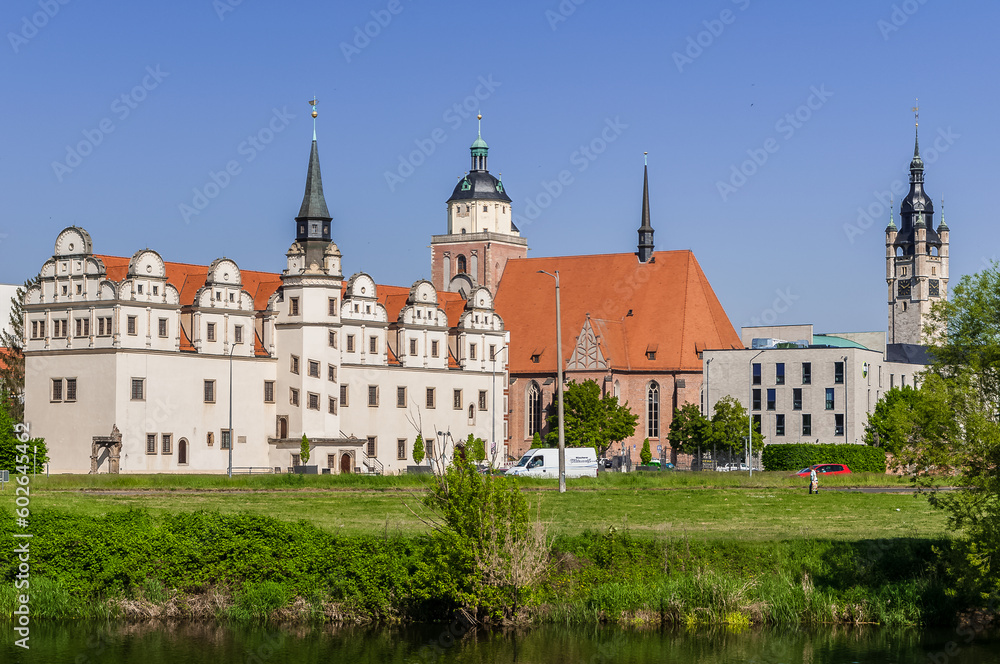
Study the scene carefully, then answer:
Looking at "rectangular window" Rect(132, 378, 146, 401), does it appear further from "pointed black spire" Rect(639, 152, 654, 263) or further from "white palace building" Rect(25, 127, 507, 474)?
"pointed black spire" Rect(639, 152, 654, 263)

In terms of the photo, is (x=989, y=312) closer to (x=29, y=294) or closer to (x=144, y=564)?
(x=144, y=564)

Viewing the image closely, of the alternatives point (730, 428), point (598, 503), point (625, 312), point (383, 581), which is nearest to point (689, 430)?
point (730, 428)

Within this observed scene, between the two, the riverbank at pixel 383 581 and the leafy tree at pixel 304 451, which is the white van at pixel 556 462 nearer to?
→ the leafy tree at pixel 304 451

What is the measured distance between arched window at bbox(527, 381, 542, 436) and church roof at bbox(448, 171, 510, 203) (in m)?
20.6

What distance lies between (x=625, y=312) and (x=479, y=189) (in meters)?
20.1

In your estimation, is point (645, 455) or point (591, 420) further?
point (645, 455)

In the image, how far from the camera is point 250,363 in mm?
86125

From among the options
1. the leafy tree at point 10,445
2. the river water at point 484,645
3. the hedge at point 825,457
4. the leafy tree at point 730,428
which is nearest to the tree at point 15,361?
the leafy tree at point 10,445

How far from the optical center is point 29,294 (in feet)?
271

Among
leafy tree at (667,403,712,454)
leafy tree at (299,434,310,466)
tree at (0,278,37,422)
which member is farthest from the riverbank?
tree at (0,278,37,422)

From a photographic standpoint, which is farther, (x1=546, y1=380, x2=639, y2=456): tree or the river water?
(x1=546, y1=380, x2=639, y2=456): tree

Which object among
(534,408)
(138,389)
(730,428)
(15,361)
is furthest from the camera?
(534,408)

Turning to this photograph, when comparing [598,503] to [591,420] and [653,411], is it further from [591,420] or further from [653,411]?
[653,411]

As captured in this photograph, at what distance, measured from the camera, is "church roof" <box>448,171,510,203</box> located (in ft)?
414
